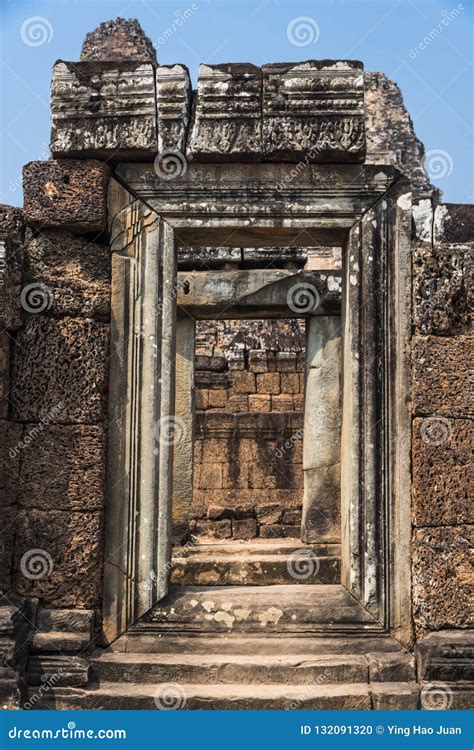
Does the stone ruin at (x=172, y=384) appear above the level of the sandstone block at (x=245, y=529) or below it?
above

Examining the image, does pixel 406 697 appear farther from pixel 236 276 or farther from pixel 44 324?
pixel 236 276

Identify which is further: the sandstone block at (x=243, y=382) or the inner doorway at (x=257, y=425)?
the sandstone block at (x=243, y=382)

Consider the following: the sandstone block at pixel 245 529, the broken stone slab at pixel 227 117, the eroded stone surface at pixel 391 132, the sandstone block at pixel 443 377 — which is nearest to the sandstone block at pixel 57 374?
the broken stone slab at pixel 227 117

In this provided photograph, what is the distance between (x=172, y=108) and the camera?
5.68m

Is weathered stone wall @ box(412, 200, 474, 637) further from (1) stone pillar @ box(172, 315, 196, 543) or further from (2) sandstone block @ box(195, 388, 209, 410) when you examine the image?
(2) sandstone block @ box(195, 388, 209, 410)

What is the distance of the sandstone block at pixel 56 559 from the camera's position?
18.1 feet

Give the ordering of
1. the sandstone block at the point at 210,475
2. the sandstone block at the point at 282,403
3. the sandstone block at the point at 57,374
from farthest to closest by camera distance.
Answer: the sandstone block at the point at 282,403 < the sandstone block at the point at 210,475 < the sandstone block at the point at 57,374

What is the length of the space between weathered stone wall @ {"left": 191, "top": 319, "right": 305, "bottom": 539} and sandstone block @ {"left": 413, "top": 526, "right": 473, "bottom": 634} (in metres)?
→ 7.80

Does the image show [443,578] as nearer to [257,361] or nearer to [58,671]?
[58,671]

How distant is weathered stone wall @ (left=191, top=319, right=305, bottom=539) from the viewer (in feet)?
44.1

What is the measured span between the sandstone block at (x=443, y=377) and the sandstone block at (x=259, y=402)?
8.50m

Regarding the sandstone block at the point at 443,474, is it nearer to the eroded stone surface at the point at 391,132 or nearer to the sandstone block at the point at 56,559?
the sandstone block at the point at 56,559

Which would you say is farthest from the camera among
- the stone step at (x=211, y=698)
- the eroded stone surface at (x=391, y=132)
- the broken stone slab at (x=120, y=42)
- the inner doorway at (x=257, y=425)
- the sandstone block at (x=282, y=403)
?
the broken stone slab at (x=120, y=42)

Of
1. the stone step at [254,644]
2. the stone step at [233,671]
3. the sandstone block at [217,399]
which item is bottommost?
the stone step at [233,671]
